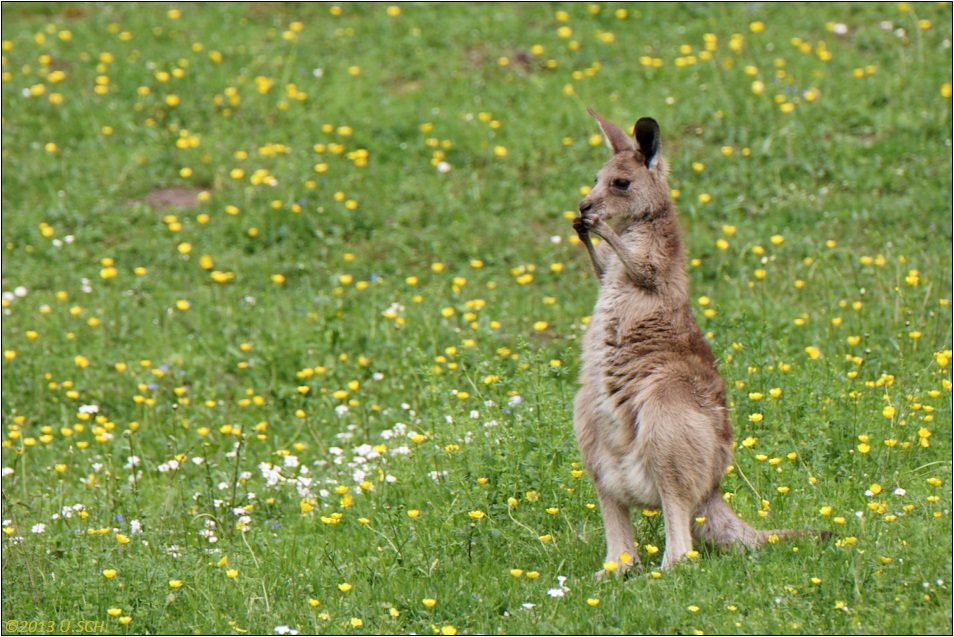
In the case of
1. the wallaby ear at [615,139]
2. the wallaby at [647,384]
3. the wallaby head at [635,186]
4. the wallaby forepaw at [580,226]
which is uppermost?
the wallaby ear at [615,139]

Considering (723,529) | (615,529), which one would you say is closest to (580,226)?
(615,529)

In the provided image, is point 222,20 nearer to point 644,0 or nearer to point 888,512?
point 644,0

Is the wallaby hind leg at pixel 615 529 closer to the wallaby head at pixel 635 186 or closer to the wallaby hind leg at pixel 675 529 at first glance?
the wallaby hind leg at pixel 675 529

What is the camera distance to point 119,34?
505 inches

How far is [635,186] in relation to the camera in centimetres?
499

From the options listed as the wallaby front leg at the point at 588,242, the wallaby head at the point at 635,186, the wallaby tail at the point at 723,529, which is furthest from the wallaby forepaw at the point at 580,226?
the wallaby tail at the point at 723,529

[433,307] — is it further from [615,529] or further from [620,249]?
[615,529]

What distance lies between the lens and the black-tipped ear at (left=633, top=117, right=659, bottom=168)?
4950mm

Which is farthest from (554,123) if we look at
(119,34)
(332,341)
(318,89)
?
(119,34)

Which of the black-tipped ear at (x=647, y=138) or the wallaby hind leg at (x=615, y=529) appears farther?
the black-tipped ear at (x=647, y=138)

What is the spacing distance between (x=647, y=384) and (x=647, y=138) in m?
1.20

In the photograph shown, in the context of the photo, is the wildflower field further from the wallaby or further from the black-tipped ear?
the black-tipped ear

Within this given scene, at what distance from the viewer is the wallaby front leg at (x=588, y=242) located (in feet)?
15.3

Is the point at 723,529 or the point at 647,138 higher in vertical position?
the point at 647,138
